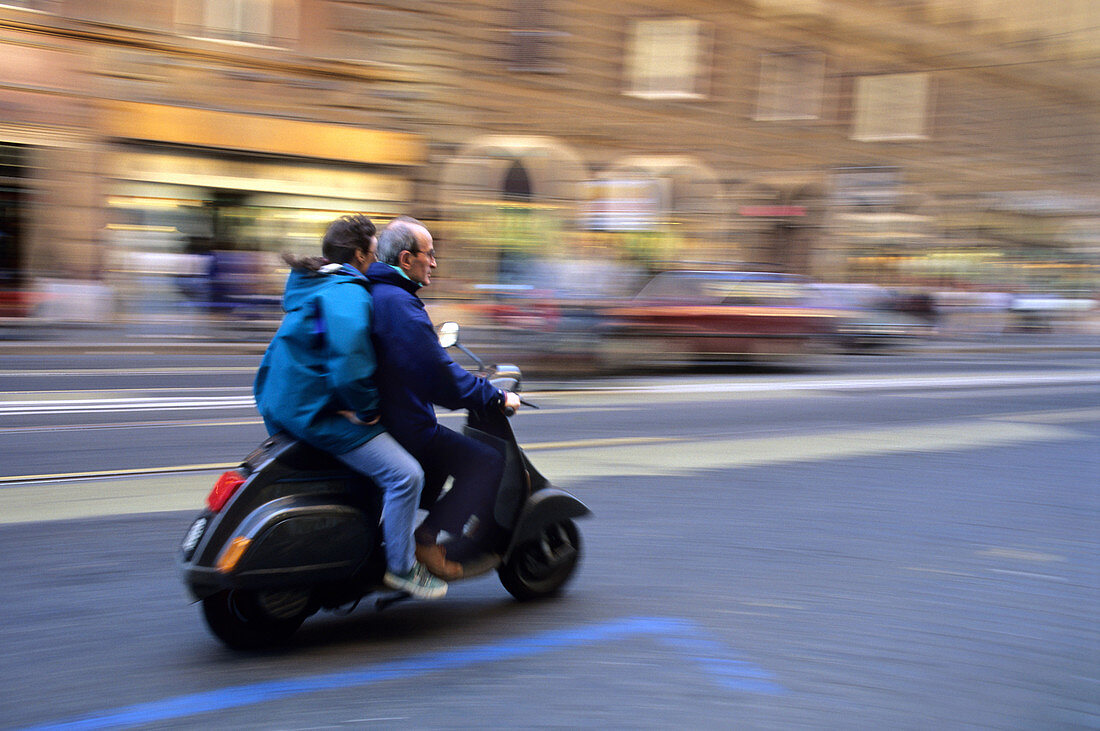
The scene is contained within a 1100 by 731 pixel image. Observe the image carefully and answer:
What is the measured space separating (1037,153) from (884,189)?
396 inches

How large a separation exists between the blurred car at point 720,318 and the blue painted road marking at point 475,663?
10257 mm

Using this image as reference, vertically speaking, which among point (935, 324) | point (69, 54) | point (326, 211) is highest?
point (69, 54)

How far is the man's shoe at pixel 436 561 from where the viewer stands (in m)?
3.83

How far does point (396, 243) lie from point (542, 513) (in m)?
1.14

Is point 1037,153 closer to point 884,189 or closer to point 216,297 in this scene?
point 884,189

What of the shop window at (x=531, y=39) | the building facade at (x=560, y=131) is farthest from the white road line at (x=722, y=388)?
the shop window at (x=531, y=39)

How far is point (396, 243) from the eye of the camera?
3789 millimetres

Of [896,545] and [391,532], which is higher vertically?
[391,532]

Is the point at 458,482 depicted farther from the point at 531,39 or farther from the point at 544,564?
the point at 531,39

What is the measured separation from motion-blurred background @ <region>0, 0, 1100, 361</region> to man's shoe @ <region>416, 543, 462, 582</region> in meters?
9.57

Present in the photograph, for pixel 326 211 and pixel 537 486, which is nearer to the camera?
pixel 537 486

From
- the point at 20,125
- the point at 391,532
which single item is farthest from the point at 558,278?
the point at 391,532

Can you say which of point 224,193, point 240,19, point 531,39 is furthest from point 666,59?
point 224,193

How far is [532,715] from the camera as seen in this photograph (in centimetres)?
325
